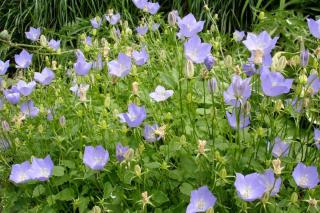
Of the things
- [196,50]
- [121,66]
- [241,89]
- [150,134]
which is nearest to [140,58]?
[121,66]

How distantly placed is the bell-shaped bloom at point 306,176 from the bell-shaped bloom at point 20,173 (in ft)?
2.96

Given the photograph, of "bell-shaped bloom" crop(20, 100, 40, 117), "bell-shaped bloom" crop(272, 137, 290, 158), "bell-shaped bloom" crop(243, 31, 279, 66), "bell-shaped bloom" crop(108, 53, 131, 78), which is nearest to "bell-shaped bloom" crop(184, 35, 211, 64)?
"bell-shaped bloom" crop(243, 31, 279, 66)

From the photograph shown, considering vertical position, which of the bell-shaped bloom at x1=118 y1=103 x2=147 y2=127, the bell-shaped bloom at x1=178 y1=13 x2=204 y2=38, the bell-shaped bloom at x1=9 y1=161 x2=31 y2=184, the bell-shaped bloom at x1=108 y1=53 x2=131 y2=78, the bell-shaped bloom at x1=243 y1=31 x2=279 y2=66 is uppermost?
the bell-shaped bloom at x1=243 y1=31 x2=279 y2=66

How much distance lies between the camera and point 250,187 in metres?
1.62

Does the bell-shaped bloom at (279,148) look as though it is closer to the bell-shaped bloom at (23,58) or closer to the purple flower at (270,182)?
the purple flower at (270,182)

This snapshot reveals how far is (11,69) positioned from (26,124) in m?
2.50

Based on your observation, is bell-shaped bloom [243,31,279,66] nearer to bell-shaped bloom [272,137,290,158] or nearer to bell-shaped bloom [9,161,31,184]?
bell-shaped bloom [272,137,290,158]

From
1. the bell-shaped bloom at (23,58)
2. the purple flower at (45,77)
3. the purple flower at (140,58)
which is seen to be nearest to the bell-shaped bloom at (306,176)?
the purple flower at (140,58)

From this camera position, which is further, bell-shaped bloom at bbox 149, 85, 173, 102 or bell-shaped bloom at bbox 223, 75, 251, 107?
bell-shaped bloom at bbox 149, 85, 173, 102

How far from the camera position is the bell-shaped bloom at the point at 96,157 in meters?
1.83

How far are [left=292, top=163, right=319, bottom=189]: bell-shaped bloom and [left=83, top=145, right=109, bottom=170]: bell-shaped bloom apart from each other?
60 centimetres

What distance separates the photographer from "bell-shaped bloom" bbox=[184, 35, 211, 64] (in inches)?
77.9

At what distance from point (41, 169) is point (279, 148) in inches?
31.4

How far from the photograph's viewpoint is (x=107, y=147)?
2090 millimetres
